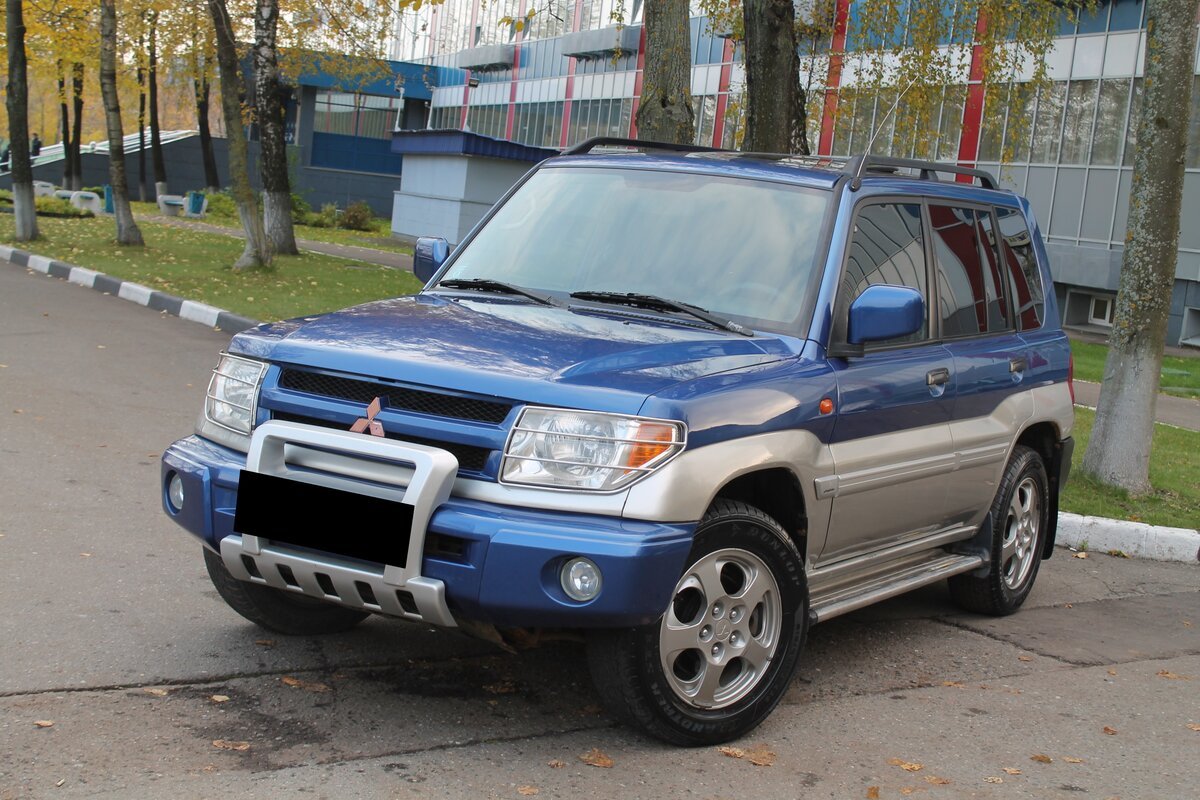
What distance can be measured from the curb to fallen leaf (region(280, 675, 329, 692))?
8415mm

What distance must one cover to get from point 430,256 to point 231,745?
7.86ft

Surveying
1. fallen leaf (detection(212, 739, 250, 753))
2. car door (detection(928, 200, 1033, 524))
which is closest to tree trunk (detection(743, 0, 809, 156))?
car door (detection(928, 200, 1033, 524))

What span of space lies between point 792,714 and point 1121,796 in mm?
1076

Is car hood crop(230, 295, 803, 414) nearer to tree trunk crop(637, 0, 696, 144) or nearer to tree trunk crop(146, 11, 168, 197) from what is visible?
tree trunk crop(637, 0, 696, 144)

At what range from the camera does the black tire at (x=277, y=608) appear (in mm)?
4794

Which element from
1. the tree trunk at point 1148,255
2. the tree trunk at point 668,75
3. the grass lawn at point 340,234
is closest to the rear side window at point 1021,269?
the tree trunk at point 1148,255

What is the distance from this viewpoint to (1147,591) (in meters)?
7.30

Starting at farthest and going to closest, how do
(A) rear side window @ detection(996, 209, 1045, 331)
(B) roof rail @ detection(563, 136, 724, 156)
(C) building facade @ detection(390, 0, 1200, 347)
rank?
(C) building facade @ detection(390, 0, 1200, 347), (A) rear side window @ detection(996, 209, 1045, 331), (B) roof rail @ detection(563, 136, 724, 156)

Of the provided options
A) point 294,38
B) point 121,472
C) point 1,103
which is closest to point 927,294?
point 121,472

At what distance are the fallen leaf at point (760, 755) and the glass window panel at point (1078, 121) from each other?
25491 mm

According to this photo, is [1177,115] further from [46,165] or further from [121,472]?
[46,165]

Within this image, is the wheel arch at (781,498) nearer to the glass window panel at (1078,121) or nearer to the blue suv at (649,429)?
the blue suv at (649,429)

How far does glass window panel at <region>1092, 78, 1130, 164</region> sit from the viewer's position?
2652 centimetres

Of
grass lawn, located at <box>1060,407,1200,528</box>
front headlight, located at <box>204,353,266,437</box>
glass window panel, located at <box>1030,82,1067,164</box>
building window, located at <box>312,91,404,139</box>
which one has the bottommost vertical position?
grass lawn, located at <box>1060,407,1200,528</box>
